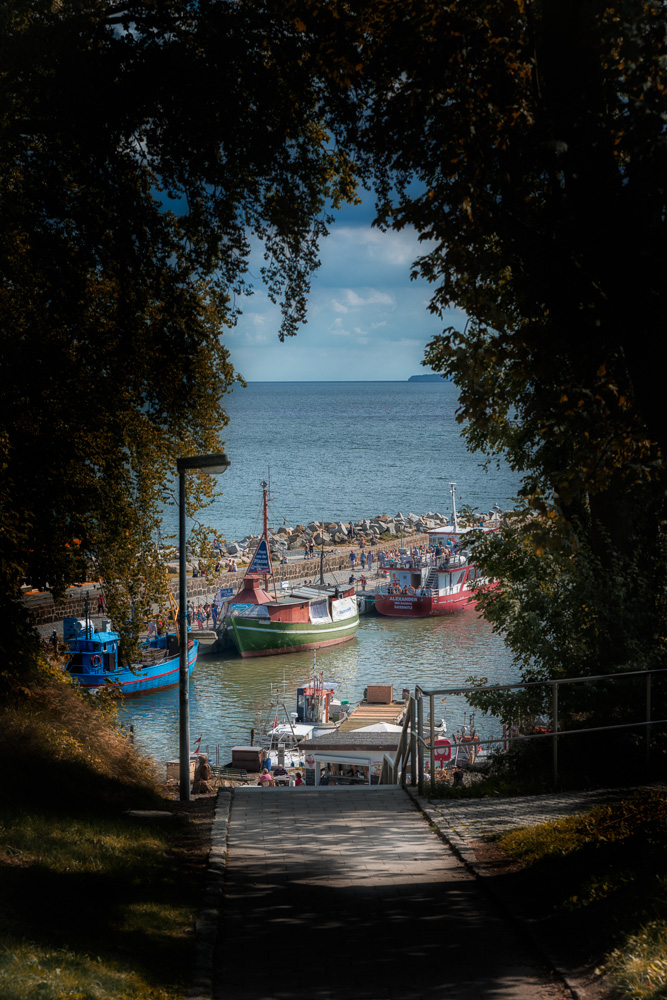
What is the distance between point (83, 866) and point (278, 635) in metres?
40.3

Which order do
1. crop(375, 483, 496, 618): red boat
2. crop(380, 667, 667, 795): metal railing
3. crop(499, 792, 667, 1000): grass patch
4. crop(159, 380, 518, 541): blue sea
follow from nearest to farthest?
1. crop(499, 792, 667, 1000): grass patch
2. crop(380, 667, 667, 795): metal railing
3. crop(375, 483, 496, 618): red boat
4. crop(159, 380, 518, 541): blue sea

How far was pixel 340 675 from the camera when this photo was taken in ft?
137

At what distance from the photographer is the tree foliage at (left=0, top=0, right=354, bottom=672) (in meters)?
7.43

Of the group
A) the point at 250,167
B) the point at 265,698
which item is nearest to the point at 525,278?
the point at 250,167

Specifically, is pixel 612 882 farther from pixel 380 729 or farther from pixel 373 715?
pixel 373 715

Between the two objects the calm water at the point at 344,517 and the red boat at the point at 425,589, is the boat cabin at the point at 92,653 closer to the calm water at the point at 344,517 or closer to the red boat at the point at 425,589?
the calm water at the point at 344,517

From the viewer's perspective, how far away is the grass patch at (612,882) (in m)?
4.45

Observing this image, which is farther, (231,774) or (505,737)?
(231,774)

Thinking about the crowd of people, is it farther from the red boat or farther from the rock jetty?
the rock jetty

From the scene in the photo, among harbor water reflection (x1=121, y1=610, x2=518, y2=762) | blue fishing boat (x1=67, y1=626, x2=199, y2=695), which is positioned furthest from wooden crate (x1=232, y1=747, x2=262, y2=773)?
blue fishing boat (x1=67, y1=626, x2=199, y2=695)

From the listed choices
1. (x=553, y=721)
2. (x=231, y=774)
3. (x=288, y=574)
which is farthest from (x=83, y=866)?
(x=288, y=574)

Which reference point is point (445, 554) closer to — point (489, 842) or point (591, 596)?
point (591, 596)

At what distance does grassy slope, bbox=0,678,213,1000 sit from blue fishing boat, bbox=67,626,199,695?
25.0 metres

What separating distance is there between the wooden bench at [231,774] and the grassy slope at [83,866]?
14407 mm
